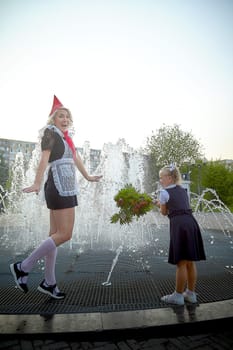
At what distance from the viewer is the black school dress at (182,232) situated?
3.33 m

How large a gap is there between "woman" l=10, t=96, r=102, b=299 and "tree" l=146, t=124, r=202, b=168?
4022cm

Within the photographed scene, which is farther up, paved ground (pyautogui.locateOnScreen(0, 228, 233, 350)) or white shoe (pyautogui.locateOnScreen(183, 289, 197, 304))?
white shoe (pyautogui.locateOnScreen(183, 289, 197, 304))

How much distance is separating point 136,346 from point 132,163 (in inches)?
891

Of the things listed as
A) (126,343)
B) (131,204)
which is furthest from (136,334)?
(131,204)

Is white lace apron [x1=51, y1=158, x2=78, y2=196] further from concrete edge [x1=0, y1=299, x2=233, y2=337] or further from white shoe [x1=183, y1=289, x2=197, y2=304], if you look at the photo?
white shoe [x1=183, y1=289, x2=197, y2=304]

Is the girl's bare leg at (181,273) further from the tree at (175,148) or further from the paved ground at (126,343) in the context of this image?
the tree at (175,148)

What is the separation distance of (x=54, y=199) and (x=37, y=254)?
2.20 feet

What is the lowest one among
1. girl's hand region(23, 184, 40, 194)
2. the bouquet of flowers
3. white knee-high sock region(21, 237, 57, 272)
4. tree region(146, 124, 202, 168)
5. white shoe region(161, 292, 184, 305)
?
white shoe region(161, 292, 184, 305)

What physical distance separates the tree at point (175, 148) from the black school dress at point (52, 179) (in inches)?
1584

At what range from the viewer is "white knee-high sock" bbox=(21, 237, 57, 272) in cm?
341

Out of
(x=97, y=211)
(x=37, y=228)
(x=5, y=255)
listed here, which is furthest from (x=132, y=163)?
(x=5, y=255)

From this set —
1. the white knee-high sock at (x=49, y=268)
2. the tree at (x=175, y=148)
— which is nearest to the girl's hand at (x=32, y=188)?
the white knee-high sock at (x=49, y=268)

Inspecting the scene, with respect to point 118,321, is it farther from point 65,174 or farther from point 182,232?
point 65,174

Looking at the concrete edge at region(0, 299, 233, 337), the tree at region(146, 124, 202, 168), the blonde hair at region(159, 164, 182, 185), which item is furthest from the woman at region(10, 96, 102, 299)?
the tree at region(146, 124, 202, 168)
